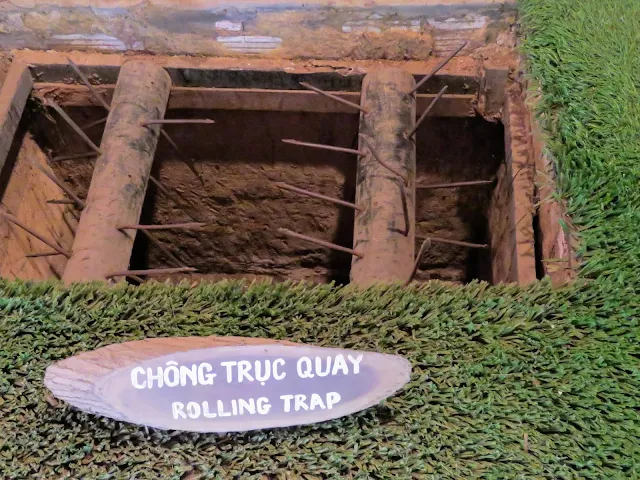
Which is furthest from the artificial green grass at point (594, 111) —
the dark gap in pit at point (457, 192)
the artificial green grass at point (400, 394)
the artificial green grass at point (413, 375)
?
the dark gap in pit at point (457, 192)

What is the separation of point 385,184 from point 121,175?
79cm

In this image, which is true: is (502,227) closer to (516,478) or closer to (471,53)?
(471,53)

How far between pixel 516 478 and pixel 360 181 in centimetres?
93

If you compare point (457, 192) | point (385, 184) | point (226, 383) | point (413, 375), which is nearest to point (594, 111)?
point (385, 184)

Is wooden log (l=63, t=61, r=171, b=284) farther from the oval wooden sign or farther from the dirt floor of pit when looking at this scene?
the oval wooden sign

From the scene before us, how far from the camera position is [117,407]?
3.94ft

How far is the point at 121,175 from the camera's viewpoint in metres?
1.80

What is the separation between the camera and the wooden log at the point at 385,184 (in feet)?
5.35

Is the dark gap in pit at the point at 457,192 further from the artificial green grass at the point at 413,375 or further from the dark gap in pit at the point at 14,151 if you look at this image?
the dark gap in pit at the point at 14,151

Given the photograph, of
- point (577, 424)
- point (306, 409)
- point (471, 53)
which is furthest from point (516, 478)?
point (471, 53)

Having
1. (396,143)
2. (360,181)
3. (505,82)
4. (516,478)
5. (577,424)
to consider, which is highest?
(505,82)

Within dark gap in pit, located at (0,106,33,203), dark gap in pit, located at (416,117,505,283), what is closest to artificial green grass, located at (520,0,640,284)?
dark gap in pit, located at (416,117,505,283)

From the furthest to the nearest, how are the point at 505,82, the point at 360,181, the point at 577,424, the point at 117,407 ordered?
the point at 505,82, the point at 360,181, the point at 577,424, the point at 117,407

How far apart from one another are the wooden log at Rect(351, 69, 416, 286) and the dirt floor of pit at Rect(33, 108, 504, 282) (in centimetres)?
30
